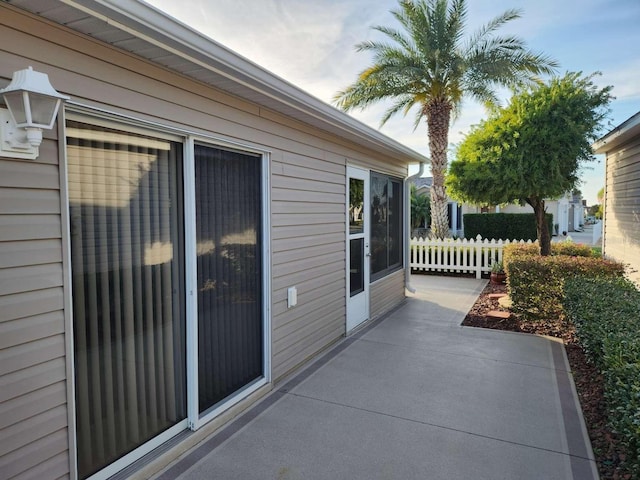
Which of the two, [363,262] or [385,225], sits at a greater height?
[385,225]

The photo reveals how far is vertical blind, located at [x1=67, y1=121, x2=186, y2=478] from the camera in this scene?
2225 millimetres

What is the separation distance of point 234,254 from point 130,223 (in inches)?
A: 39.4

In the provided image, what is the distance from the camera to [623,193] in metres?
6.84

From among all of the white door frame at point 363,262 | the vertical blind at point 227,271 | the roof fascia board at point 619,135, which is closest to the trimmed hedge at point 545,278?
the roof fascia board at point 619,135

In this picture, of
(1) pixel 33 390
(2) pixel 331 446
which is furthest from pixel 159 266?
(2) pixel 331 446

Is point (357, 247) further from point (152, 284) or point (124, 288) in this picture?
point (124, 288)

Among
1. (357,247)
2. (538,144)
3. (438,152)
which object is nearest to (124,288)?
(357,247)

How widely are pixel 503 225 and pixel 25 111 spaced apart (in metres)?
15.4

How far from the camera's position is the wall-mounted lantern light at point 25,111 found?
1759 mm

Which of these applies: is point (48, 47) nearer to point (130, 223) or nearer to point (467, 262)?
point (130, 223)

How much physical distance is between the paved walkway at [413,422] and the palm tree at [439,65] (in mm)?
7065

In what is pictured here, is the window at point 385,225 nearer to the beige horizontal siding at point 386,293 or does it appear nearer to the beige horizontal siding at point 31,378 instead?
the beige horizontal siding at point 386,293

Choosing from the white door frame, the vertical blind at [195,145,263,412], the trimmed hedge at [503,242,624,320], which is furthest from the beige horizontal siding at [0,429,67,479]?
the trimmed hedge at [503,242,624,320]

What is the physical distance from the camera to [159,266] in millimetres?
2676
